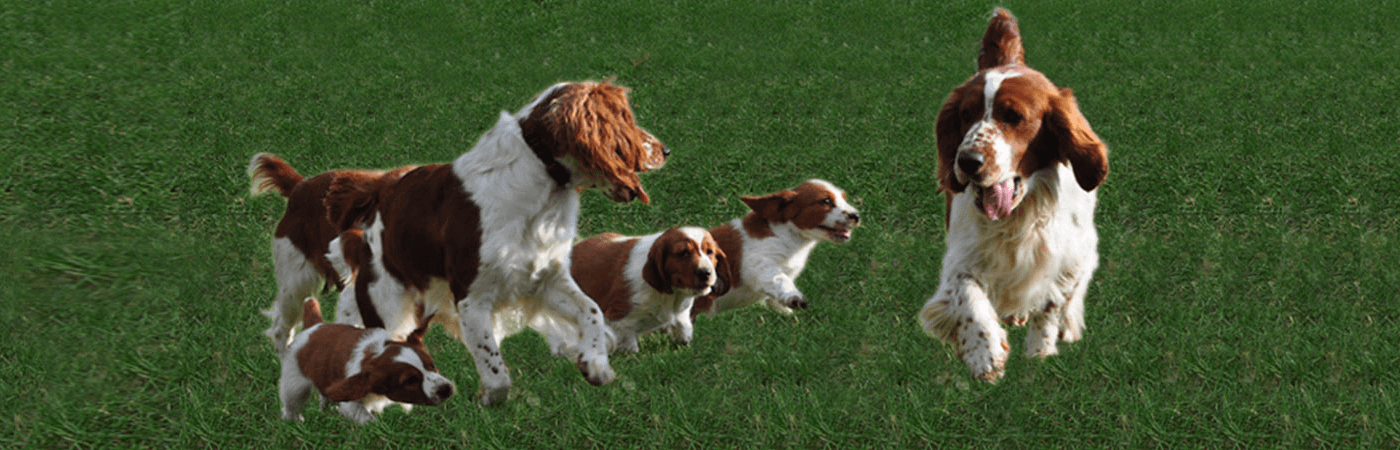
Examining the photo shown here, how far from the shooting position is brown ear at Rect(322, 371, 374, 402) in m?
4.51

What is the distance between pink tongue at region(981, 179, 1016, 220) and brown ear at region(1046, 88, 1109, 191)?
230mm

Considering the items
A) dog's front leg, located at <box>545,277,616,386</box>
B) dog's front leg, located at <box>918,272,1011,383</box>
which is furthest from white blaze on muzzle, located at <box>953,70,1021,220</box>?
dog's front leg, located at <box>545,277,616,386</box>

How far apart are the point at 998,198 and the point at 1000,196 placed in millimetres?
10

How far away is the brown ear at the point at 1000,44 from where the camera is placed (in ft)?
18.4

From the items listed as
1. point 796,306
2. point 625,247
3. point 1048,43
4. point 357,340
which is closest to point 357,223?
point 357,340

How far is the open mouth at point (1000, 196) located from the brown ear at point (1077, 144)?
210 millimetres

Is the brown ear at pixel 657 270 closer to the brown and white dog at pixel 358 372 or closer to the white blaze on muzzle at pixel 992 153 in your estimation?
the brown and white dog at pixel 358 372

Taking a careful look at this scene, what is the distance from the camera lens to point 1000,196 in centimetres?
466

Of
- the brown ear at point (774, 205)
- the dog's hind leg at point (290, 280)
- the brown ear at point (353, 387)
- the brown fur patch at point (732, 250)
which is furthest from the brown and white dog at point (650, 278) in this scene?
the brown ear at point (353, 387)

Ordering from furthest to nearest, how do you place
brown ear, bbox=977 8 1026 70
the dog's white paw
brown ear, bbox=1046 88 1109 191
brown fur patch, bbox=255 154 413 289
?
1. brown ear, bbox=977 8 1026 70
2. brown fur patch, bbox=255 154 413 289
3. the dog's white paw
4. brown ear, bbox=1046 88 1109 191

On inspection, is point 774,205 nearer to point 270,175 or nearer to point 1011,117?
point 1011,117

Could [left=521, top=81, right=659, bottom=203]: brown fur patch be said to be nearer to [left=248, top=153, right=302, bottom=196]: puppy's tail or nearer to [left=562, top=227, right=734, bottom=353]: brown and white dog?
[left=562, top=227, right=734, bottom=353]: brown and white dog

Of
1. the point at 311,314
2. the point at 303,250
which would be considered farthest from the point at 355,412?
the point at 303,250

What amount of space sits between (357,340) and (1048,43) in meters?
10.8
